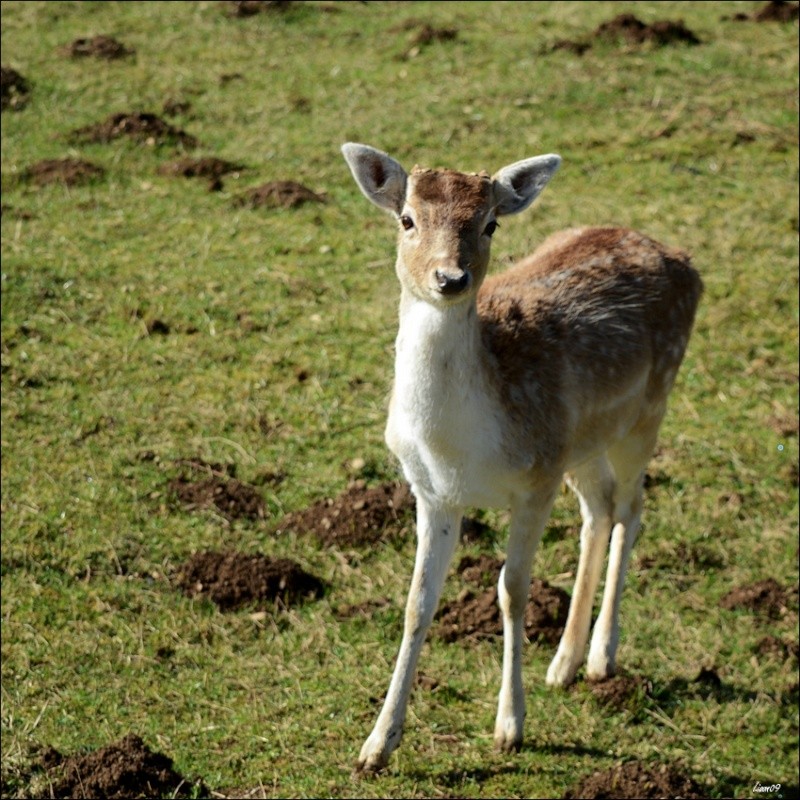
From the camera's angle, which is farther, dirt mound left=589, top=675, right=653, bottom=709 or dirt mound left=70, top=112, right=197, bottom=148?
dirt mound left=70, top=112, right=197, bottom=148

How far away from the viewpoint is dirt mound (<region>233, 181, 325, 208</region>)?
10898 millimetres

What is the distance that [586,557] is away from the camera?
6508 mm

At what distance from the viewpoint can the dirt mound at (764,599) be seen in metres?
7.01

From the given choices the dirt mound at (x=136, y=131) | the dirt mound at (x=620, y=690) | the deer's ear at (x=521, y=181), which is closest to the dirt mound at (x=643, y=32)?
the dirt mound at (x=136, y=131)

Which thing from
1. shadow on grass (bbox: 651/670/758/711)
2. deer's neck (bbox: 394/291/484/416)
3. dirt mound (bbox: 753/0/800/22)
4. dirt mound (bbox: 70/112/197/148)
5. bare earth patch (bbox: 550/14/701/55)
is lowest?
shadow on grass (bbox: 651/670/758/711)

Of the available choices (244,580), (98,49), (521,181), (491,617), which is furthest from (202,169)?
(521,181)

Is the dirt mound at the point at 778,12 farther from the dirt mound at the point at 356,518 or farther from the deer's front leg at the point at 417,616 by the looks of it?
the deer's front leg at the point at 417,616

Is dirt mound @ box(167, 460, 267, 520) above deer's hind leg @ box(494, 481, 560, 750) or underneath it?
underneath

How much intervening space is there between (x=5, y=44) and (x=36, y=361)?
6078 millimetres

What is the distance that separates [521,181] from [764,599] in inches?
113

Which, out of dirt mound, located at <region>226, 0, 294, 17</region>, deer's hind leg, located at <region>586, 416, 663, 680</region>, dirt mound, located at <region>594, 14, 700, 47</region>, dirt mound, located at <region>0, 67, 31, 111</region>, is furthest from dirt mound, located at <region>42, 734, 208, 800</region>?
dirt mound, located at <region>226, 0, 294, 17</region>

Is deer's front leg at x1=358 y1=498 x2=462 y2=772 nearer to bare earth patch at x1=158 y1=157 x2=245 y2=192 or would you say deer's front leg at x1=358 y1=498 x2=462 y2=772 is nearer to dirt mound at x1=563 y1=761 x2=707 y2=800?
dirt mound at x1=563 y1=761 x2=707 y2=800

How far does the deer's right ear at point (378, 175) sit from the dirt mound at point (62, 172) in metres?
6.38

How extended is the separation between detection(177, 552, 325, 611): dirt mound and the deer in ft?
3.43
